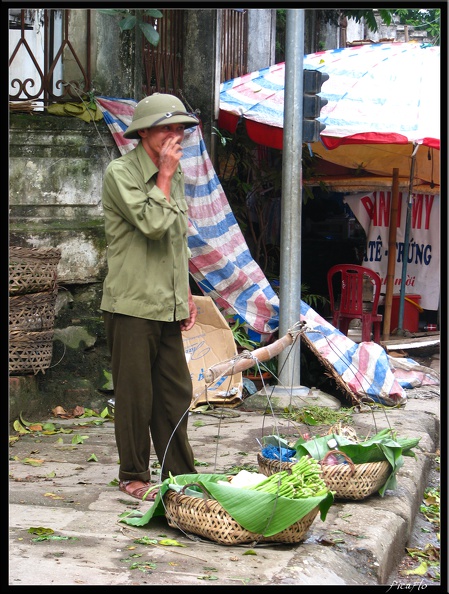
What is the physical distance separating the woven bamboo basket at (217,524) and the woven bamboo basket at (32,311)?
283 cm

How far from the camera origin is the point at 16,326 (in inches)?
250

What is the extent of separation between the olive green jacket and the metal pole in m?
2.72

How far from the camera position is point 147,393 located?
4512 millimetres

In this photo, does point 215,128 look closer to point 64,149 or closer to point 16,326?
point 64,149

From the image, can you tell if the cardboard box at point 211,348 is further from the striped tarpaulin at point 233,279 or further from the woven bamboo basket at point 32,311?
the woven bamboo basket at point 32,311

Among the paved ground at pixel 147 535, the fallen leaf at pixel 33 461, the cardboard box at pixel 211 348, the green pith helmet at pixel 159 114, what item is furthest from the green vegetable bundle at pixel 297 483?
the cardboard box at pixel 211 348

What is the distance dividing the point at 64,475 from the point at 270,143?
5.62 metres

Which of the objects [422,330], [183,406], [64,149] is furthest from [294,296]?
[422,330]

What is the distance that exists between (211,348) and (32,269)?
180 centimetres

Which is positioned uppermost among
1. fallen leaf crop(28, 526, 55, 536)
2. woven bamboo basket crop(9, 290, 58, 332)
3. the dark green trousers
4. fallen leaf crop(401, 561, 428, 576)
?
woven bamboo basket crop(9, 290, 58, 332)

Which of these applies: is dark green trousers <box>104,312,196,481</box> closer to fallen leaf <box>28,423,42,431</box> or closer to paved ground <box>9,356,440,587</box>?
paved ground <box>9,356,440,587</box>

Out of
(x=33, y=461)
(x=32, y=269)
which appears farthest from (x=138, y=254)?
(x=32, y=269)

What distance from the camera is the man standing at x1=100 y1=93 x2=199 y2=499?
444 cm

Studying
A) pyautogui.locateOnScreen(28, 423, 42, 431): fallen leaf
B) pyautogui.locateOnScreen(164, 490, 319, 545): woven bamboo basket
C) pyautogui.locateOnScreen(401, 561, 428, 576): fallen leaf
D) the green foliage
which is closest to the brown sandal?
pyautogui.locateOnScreen(164, 490, 319, 545): woven bamboo basket
